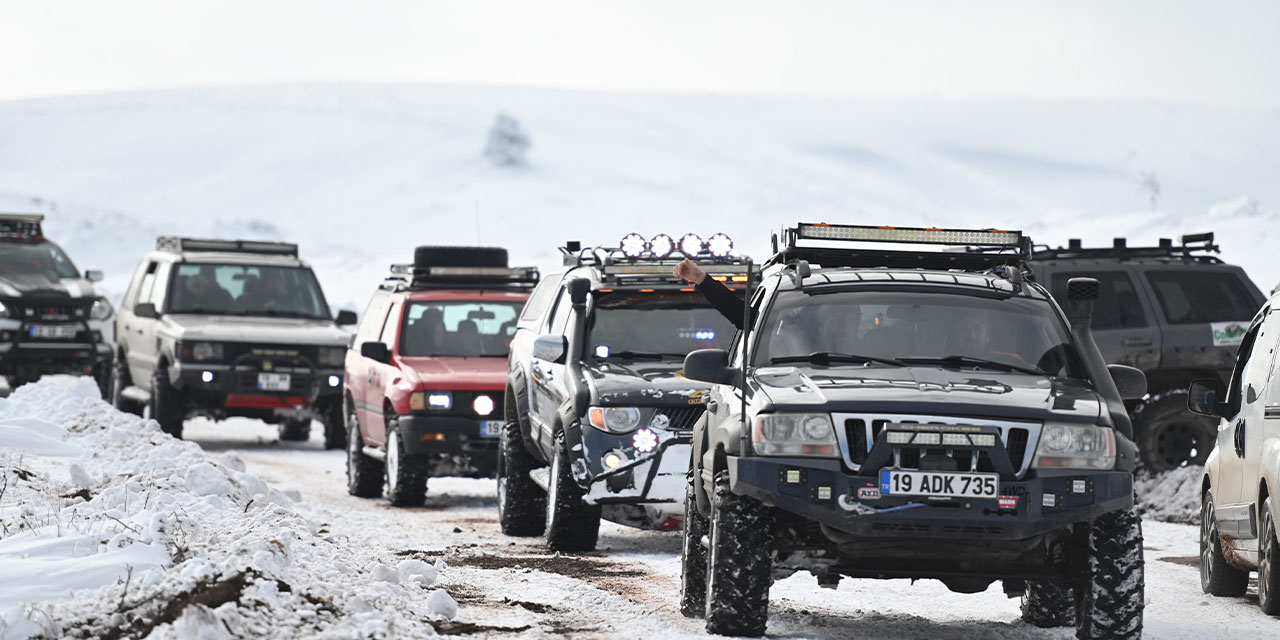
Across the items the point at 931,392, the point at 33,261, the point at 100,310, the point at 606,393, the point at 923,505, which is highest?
the point at 33,261

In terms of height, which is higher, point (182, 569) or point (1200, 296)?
point (1200, 296)

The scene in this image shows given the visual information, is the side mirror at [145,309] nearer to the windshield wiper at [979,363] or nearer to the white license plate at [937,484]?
the windshield wiper at [979,363]

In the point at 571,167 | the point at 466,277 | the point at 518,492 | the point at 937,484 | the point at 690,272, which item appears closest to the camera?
the point at 937,484

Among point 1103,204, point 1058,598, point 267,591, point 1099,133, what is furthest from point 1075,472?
point 1099,133

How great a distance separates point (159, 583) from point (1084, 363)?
3.98 m

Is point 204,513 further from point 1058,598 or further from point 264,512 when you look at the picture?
point 1058,598

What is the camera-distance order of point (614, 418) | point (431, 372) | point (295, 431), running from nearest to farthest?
1. point (614, 418)
2. point (431, 372)
3. point (295, 431)

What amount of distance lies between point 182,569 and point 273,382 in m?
12.5

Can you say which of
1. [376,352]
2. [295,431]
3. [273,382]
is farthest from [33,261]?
[376,352]

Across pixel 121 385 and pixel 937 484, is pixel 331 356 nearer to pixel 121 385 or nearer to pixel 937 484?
pixel 121 385

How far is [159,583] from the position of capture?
7.32 meters

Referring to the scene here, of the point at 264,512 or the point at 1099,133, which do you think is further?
the point at 1099,133

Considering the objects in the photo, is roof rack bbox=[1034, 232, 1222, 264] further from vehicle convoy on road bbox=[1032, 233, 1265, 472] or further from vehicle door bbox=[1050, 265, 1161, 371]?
vehicle door bbox=[1050, 265, 1161, 371]

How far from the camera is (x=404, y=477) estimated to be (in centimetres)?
1489
